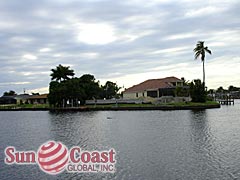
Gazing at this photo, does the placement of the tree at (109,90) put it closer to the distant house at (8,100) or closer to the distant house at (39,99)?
the distant house at (39,99)

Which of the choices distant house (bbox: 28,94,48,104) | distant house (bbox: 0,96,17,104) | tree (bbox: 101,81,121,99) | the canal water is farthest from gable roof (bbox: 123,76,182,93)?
distant house (bbox: 0,96,17,104)

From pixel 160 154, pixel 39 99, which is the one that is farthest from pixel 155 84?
pixel 160 154

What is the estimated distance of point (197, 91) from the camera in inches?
2918

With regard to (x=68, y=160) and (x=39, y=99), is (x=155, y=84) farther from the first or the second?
(x=68, y=160)

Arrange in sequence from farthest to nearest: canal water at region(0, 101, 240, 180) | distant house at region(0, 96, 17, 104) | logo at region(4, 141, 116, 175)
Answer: distant house at region(0, 96, 17, 104), logo at region(4, 141, 116, 175), canal water at region(0, 101, 240, 180)

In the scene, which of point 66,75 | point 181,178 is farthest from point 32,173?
point 66,75

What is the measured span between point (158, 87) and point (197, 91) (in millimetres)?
15028

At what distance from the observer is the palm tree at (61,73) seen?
91625 mm

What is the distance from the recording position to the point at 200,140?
1067 inches

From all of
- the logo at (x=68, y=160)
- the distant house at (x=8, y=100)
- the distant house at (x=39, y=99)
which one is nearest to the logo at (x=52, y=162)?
the logo at (x=68, y=160)

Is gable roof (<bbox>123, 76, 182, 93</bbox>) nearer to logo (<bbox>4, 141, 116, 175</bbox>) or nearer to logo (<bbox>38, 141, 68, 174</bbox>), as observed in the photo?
logo (<bbox>4, 141, 116, 175</bbox>)

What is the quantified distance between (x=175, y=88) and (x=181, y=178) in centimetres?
6797

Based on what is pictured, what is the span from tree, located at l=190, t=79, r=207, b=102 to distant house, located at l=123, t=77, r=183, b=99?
9424mm

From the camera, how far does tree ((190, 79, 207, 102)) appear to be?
73.8 meters
